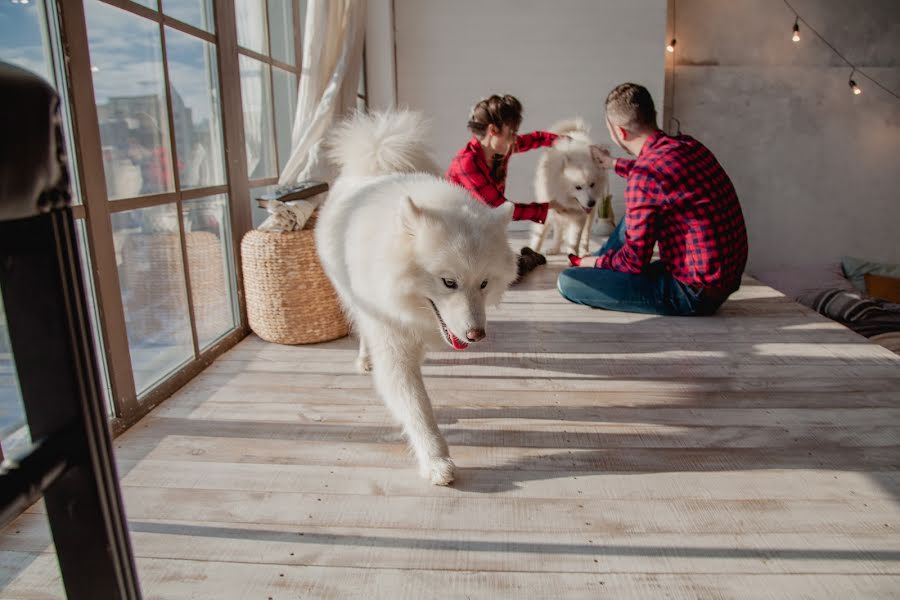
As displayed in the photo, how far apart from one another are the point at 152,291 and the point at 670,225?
209 centimetres

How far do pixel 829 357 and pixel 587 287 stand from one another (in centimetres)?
107

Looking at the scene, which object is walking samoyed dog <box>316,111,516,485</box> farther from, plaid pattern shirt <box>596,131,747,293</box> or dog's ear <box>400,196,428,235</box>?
plaid pattern shirt <box>596,131,747,293</box>

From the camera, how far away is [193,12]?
85.1 inches

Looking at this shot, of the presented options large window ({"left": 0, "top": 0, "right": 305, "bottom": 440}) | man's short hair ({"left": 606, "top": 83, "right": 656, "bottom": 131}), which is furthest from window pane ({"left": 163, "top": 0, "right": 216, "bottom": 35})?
man's short hair ({"left": 606, "top": 83, "right": 656, "bottom": 131})

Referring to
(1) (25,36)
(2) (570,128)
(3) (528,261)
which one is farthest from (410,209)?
(2) (570,128)

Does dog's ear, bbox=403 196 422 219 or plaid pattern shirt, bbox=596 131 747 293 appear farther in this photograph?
plaid pattern shirt, bbox=596 131 747 293

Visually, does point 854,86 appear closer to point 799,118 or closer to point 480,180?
point 799,118

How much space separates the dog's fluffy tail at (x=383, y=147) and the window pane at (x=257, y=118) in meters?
0.60

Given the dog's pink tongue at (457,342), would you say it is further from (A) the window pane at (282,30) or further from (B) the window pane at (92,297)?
(A) the window pane at (282,30)

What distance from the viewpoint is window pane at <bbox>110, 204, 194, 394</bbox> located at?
5.97ft

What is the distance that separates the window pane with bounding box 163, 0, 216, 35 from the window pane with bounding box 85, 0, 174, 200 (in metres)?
0.15

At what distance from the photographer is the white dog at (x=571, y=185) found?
153 inches

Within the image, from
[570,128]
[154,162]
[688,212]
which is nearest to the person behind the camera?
[154,162]

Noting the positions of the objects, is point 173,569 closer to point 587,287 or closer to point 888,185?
point 587,287
